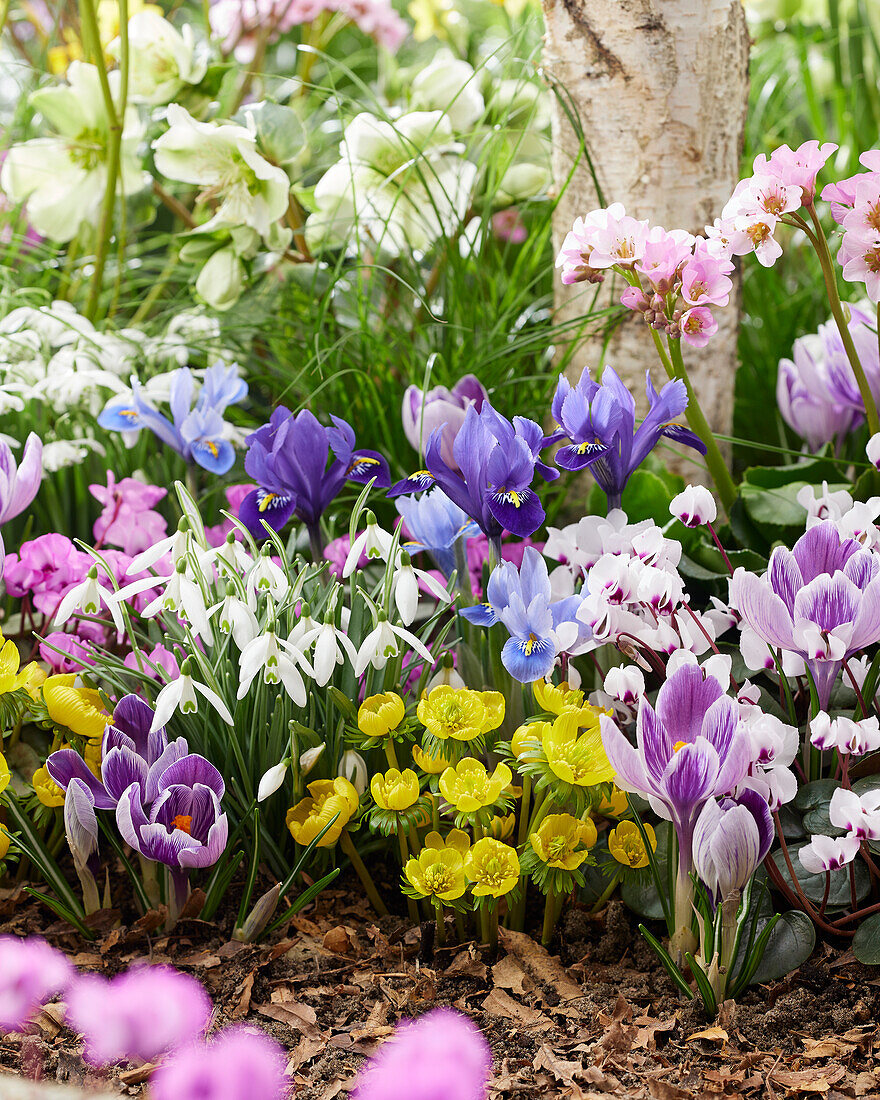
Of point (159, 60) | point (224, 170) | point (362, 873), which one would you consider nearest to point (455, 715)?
point (362, 873)

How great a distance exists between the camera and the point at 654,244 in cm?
127

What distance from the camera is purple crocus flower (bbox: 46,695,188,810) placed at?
1.11m

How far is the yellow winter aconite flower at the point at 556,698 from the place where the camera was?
1.12m

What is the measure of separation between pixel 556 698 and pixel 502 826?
0.59 ft

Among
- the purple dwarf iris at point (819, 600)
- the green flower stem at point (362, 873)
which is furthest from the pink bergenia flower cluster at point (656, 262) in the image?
the green flower stem at point (362, 873)

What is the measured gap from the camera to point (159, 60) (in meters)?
2.06

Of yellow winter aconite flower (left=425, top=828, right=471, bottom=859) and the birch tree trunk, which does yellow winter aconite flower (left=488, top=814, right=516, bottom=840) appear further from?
the birch tree trunk

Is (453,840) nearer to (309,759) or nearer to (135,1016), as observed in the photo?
(309,759)

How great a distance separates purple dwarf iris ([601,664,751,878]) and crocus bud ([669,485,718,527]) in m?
0.28

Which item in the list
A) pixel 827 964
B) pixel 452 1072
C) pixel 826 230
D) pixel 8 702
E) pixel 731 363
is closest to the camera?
pixel 452 1072

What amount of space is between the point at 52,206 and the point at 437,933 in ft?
6.18

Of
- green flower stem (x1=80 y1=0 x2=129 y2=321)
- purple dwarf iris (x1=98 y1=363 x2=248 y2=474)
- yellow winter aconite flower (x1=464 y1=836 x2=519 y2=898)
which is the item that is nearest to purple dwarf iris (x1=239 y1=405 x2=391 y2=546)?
purple dwarf iris (x1=98 y1=363 x2=248 y2=474)

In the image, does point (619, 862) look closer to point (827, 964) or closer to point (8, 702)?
point (827, 964)

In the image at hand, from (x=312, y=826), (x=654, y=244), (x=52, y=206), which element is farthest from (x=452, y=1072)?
(x=52, y=206)
